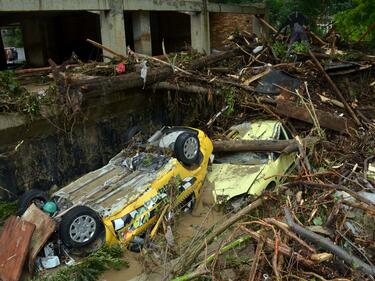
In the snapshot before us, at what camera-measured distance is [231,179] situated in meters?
7.37

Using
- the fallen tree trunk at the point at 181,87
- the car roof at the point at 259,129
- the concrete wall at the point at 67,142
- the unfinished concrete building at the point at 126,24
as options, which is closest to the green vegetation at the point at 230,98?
the fallen tree trunk at the point at 181,87

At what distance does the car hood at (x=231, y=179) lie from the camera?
7082 mm

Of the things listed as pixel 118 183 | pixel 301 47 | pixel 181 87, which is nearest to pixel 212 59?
pixel 181 87

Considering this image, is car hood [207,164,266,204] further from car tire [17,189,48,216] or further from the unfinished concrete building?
the unfinished concrete building

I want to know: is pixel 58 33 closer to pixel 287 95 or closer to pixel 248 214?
pixel 287 95

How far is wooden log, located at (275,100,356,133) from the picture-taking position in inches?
330

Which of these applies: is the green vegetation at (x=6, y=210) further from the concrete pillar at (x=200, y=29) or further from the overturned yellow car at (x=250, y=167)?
the concrete pillar at (x=200, y=29)

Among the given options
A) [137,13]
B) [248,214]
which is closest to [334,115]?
[248,214]

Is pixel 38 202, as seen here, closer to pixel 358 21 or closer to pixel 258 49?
pixel 258 49

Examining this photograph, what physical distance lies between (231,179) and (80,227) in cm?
297

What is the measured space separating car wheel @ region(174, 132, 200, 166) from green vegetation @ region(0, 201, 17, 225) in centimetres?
288

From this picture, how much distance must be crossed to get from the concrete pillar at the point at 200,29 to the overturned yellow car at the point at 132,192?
9991 millimetres

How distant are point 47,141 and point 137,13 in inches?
303

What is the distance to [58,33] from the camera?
841 inches
